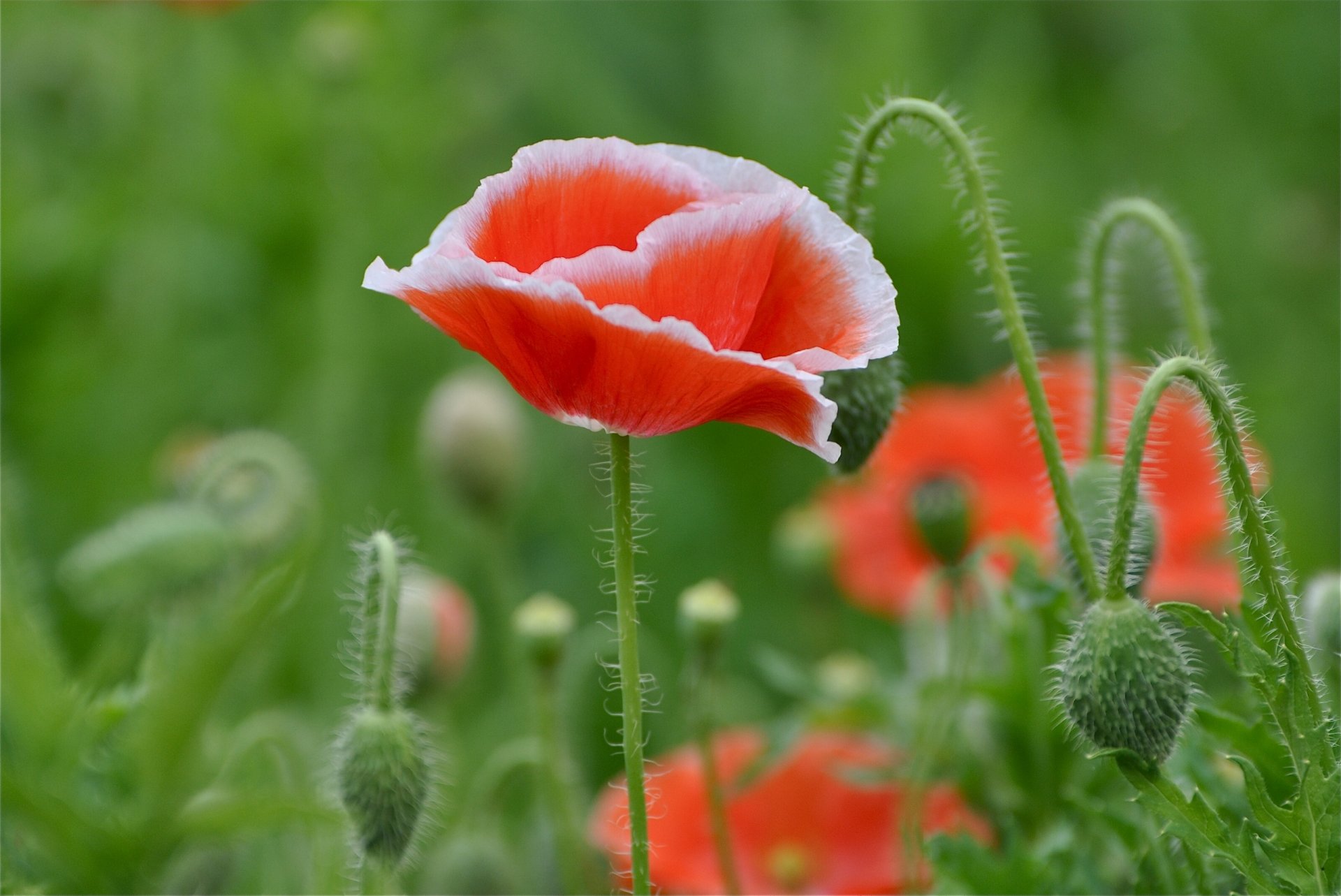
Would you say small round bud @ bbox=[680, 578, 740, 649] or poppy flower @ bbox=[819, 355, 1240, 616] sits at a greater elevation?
poppy flower @ bbox=[819, 355, 1240, 616]

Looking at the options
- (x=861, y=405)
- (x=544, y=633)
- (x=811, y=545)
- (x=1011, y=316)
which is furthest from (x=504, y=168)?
(x=1011, y=316)

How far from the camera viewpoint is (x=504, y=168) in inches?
121

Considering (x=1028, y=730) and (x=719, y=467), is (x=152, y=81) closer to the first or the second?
(x=719, y=467)

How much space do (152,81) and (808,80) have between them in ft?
4.03

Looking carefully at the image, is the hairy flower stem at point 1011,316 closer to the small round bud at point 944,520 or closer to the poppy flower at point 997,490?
the small round bud at point 944,520

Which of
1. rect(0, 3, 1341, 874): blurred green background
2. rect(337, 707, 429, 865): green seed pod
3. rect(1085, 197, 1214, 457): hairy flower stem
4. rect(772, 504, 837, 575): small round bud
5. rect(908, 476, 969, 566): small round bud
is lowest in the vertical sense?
rect(337, 707, 429, 865): green seed pod

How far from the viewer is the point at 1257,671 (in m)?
0.91

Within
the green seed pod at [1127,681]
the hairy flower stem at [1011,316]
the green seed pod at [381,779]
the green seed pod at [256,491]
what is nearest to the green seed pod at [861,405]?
the hairy flower stem at [1011,316]

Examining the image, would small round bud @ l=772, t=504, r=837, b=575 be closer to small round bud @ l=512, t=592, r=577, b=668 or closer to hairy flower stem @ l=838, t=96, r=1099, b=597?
small round bud @ l=512, t=592, r=577, b=668

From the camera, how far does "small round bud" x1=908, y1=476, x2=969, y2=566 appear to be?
1343 mm

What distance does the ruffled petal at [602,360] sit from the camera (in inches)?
31.7

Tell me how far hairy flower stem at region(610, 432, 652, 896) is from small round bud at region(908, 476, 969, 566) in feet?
1.68

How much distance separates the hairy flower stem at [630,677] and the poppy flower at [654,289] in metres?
0.05

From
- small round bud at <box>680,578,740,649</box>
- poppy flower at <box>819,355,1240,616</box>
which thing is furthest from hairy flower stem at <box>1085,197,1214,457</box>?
poppy flower at <box>819,355,1240,616</box>
